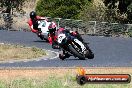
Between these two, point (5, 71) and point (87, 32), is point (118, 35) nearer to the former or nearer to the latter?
point (87, 32)

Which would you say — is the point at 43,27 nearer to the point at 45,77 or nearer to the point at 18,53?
the point at 18,53

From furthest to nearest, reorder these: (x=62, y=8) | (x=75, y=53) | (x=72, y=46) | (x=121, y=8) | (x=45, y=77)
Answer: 1. (x=62, y=8)
2. (x=121, y=8)
3. (x=75, y=53)
4. (x=72, y=46)
5. (x=45, y=77)

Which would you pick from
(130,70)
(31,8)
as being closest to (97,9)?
(31,8)

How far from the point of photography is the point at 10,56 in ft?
80.3

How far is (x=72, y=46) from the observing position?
2180 centimetres

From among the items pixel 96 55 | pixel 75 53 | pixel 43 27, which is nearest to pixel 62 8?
pixel 43 27

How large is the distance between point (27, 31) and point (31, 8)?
67.7ft

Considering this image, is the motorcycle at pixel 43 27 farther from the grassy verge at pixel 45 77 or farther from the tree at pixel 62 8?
the grassy verge at pixel 45 77

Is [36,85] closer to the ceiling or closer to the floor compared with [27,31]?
closer to the ceiling

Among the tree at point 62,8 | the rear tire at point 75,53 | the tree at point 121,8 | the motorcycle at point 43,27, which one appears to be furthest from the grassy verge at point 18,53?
the tree at point 62,8

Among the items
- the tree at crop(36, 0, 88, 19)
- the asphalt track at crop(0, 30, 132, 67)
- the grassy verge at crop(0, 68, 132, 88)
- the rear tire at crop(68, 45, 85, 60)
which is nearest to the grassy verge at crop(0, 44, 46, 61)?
the asphalt track at crop(0, 30, 132, 67)

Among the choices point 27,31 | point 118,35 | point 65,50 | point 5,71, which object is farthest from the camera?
point 27,31

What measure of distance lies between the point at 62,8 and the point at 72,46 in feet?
80.6

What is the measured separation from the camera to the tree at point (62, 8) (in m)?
46.1
